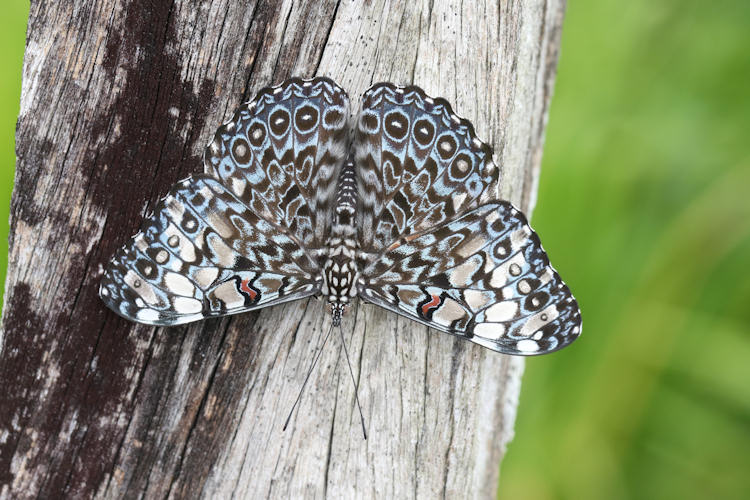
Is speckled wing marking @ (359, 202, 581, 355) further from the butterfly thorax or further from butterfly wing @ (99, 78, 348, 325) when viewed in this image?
butterfly wing @ (99, 78, 348, 325)

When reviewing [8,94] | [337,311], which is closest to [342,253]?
[337,311]

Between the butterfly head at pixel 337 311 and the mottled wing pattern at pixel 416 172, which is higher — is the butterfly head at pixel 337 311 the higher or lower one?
the lower one

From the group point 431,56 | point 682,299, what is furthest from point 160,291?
point 682,299

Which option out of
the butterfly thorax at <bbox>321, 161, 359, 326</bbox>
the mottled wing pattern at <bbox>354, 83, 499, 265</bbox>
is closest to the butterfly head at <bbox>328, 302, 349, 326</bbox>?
the butterfly thorax at <bbox>321, 161, 359, 326</bbox>

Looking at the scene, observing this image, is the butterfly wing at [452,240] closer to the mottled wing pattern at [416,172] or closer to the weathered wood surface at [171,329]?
the mottled wing pattern at [416,172]

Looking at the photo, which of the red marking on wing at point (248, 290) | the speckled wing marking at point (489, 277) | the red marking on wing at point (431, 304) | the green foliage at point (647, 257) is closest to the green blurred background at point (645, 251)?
the green foliage at point (647, 257)

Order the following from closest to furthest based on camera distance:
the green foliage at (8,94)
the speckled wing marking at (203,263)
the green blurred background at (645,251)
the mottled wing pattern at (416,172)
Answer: the speckled wing marking at (203,263) < the mottled wing pattern at (416,172) < the green foliage at (8,94) < the green blurred background at (645,251)
